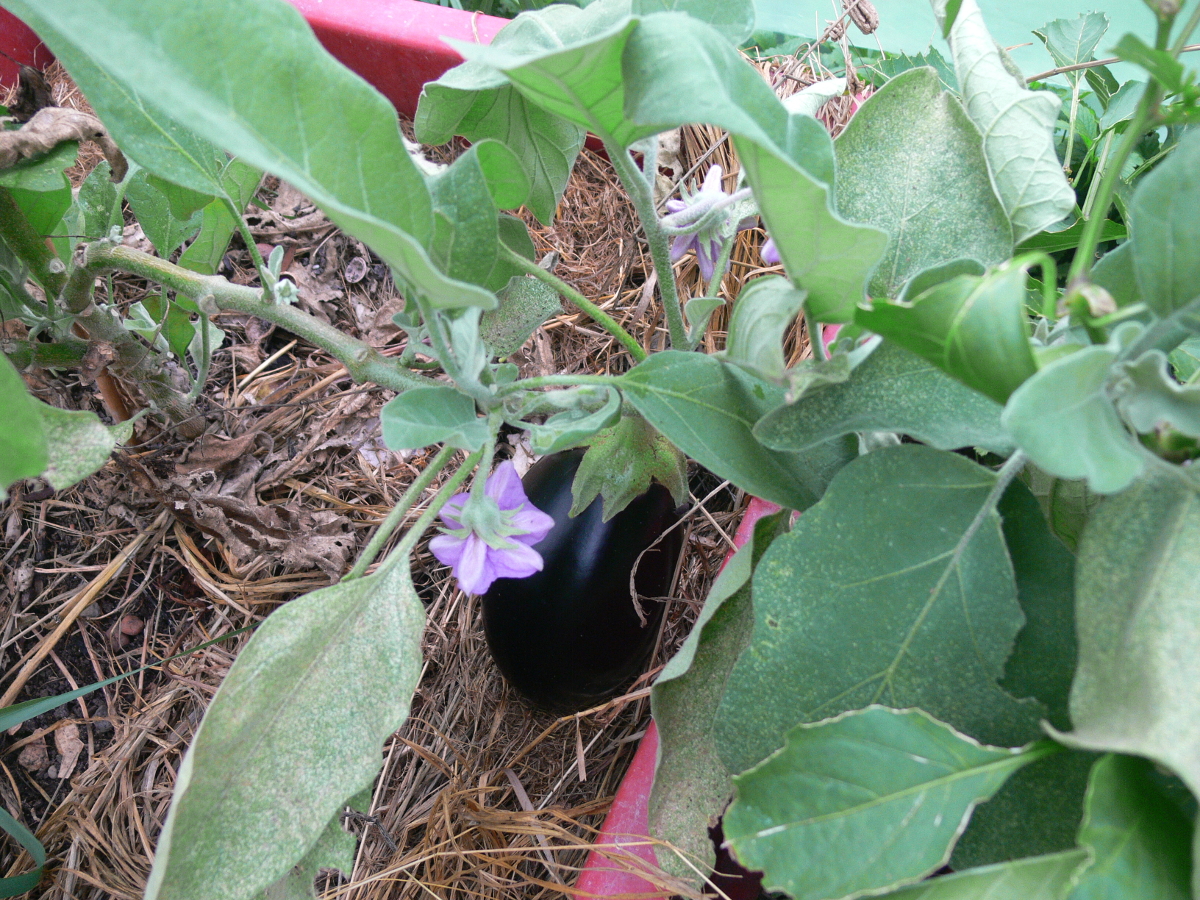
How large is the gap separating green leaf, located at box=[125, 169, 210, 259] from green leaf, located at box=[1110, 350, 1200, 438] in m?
0.54

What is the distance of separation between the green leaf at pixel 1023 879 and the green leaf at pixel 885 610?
0.06 meters

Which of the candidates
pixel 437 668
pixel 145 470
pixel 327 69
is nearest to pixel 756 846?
pixel 327 69

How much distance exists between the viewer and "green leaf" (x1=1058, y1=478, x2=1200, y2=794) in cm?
24

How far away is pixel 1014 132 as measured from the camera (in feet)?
1.42

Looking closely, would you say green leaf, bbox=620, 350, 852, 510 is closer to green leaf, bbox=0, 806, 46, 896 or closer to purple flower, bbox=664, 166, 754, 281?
purple flower, bbox=664, 166, 754, 281

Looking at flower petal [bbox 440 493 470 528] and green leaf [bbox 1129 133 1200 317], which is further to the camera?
flower petal [bbox 440 493 470 528]

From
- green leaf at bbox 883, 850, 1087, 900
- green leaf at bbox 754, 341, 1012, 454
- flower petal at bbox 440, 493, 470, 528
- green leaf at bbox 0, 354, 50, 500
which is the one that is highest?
green leaf at bbox 0, 354, 50, 500

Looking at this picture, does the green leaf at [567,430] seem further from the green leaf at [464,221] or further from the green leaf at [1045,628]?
the green leaf at [1045,628]

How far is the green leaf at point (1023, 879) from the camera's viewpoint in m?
0.28

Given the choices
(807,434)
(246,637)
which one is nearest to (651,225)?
(807,434)

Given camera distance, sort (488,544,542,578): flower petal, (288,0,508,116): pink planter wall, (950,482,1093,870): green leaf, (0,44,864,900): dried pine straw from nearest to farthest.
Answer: (950,482,1093,870): green leaf → (488,544,542,578): flower petal → (0,44,864,900): dried pine straw → (288,0,508,116): pink planter wall

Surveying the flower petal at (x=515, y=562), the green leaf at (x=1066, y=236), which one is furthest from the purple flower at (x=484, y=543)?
the green leaf at (x=1066, y=236)

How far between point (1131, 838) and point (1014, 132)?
0.35 meters

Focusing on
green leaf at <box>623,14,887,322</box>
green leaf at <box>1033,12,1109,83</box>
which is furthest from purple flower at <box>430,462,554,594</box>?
green leaf at <box>1033,12,1109,83</box>
